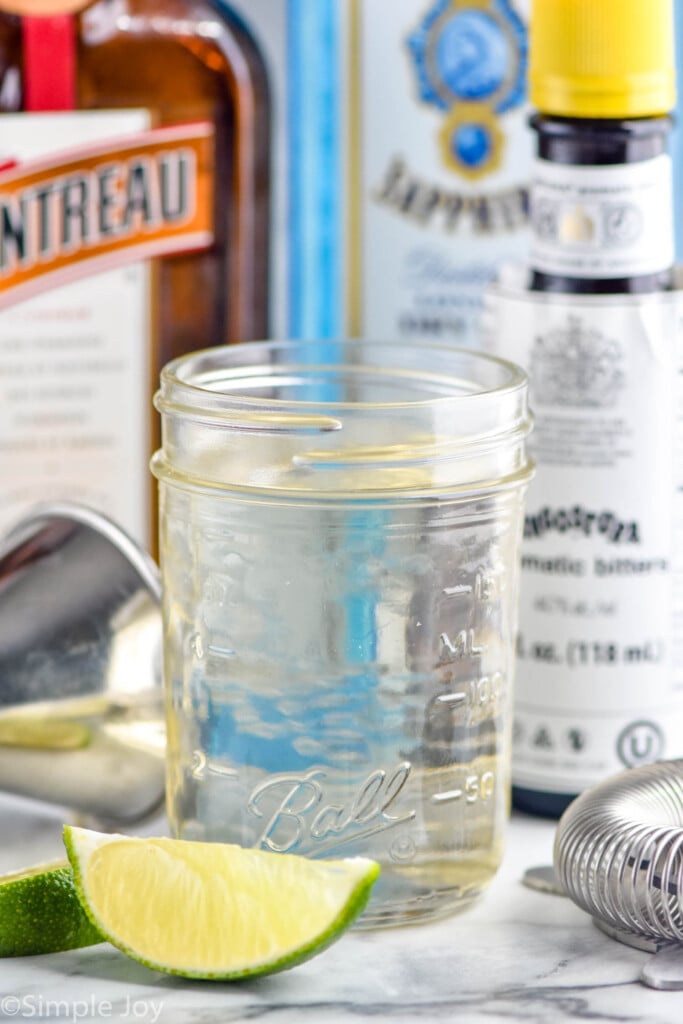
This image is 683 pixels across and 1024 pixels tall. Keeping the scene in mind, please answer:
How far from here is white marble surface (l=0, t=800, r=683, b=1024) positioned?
0.52m

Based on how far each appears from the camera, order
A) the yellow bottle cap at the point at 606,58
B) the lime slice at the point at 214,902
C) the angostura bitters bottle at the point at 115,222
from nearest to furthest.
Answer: the lime slice at the point at 214,902
the yellow bottle cap at the point at 606,58
the angostura bitters bottle at the point at 115,222

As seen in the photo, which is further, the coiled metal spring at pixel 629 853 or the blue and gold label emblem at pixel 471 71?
the blue and gold label emblem at pixel 471 71

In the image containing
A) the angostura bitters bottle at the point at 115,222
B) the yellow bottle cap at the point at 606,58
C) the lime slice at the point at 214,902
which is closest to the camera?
the lime slice at the point at 214,902

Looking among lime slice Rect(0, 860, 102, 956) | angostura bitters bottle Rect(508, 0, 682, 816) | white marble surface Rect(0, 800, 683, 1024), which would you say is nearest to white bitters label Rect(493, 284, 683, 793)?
angostura bitters bottle Rect(508, 0, 682, 816)

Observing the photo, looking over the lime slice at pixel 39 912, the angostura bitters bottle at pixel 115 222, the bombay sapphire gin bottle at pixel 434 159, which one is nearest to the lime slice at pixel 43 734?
the lime slice at pixel 39 912

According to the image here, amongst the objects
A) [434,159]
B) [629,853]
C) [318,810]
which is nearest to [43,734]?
[318,810]

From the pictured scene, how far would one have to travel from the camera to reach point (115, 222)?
860 millimetres

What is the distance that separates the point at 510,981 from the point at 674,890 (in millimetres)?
62

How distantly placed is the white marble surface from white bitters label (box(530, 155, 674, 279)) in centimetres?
25

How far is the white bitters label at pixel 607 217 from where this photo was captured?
64 cm

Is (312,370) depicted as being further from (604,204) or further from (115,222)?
(115,222)

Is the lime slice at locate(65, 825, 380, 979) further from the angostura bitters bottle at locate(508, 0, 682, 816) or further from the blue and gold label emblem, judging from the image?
the blue and gold label emblem

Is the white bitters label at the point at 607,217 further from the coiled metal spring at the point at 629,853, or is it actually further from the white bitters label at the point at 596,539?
the coiled metal spring at the point at 629,853

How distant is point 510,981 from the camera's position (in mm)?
548
